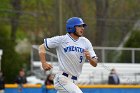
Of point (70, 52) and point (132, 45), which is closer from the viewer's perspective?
point (70, 52)

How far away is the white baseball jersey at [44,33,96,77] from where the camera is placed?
10.1 meters

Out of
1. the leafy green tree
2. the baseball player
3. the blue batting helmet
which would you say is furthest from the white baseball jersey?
the leafy green tree

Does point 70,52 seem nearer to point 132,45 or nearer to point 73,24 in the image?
point 73,24

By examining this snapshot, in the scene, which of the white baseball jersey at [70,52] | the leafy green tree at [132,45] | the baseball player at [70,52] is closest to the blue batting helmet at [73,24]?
the baseball player at [70,52]

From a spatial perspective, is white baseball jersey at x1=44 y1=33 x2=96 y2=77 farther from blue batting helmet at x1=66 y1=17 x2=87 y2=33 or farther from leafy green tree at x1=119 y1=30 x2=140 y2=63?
leafy green tree at x1=119 y1=30 x2=140 y2=63

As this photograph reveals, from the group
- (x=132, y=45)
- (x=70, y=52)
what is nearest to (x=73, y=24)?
(x=70, y=52)

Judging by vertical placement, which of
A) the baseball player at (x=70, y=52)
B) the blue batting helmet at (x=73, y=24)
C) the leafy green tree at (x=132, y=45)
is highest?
the blue batting helmet at (x=73, y=24)

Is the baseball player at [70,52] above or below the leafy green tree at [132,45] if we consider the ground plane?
above

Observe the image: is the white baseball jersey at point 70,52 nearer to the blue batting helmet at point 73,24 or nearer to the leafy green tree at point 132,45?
the blue batting helmet at point 73,24

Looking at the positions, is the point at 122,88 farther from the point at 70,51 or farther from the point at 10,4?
the point at 10,4

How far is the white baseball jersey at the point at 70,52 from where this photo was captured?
10094 mm

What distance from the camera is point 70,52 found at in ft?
33.2

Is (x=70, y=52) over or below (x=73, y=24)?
below

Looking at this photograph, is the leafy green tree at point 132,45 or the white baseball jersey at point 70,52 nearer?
the white baseball jersey at point 70,52
